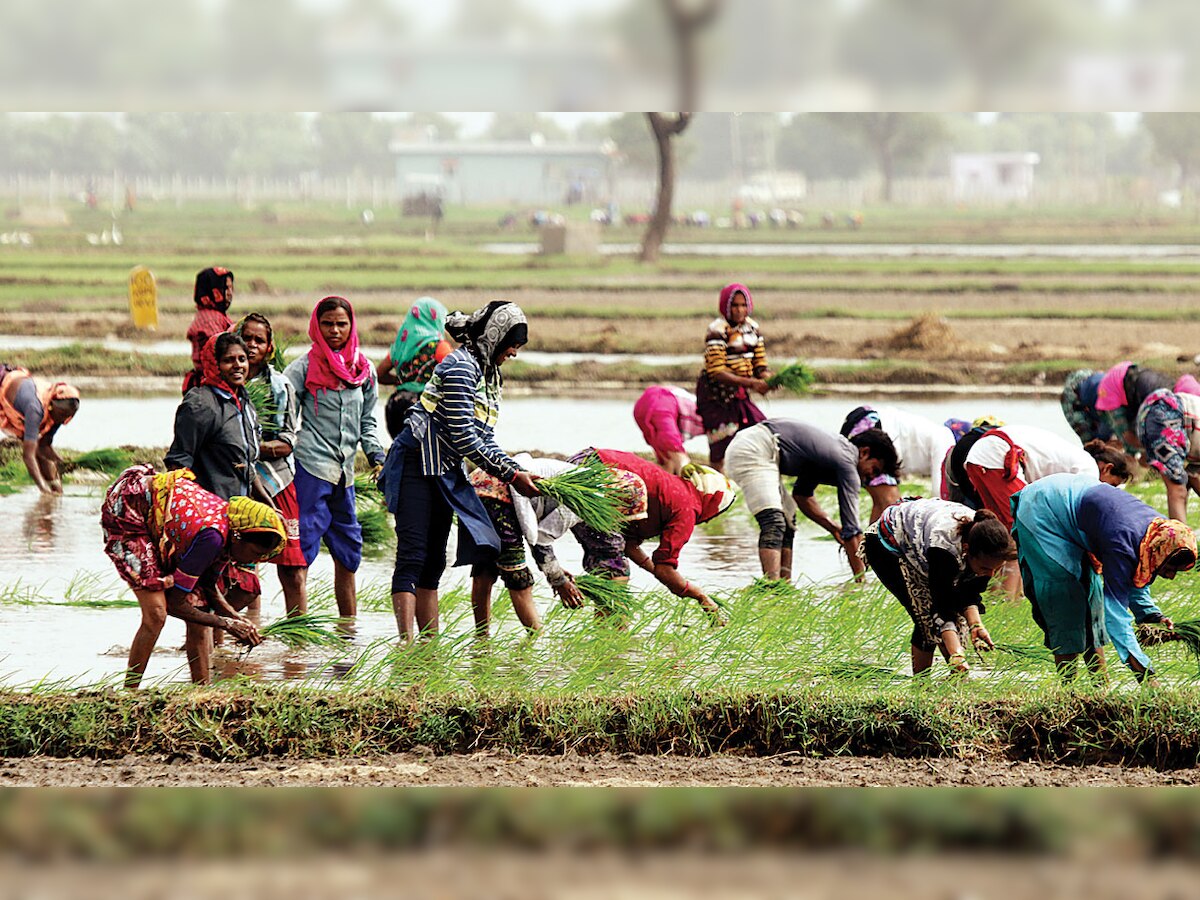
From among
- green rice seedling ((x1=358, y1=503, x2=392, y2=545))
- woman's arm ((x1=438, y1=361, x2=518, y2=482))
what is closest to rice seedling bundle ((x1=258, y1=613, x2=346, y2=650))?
woman's arm ((x1=438, y1=361, x2=518, y2=482))

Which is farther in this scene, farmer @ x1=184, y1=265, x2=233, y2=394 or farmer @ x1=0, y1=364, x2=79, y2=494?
farmer @ x1=0, y1=364, x2=79, y2=494

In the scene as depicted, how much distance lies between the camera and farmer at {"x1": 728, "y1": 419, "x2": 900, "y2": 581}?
895 centimetres

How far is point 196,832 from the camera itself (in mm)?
5625

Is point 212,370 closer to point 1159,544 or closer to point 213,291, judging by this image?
point 213,291

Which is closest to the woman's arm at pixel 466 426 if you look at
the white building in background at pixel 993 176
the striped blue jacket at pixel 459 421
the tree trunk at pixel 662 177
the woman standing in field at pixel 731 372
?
the striped blue jacket at pixel 459 421

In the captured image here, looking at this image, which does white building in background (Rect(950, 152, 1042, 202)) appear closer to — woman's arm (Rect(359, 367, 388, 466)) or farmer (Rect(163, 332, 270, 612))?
woman's arm (Rect(359, 367, 388, 466))

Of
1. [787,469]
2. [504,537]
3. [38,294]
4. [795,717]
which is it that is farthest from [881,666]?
[38,294]

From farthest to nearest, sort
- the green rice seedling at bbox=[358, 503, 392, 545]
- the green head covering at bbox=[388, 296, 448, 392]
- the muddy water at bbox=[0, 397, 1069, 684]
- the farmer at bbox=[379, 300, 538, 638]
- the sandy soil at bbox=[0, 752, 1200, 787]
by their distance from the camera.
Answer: the green rice seedling at bbox=[358, 503, 392, 545]
the green head covering at bbox=[388, 296, 448, 392]
the muddy water at bbox=[0, 397, 1069, 684]
the farmer at bbox=[379, 300, 538, 638]
the sandy soil at bbox=[0, 752, 1200, 787]

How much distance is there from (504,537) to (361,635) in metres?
0.96

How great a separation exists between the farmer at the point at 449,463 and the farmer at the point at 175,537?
3.31 feet

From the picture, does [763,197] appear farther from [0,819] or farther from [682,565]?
[0,819]

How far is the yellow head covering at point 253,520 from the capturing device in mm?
6336

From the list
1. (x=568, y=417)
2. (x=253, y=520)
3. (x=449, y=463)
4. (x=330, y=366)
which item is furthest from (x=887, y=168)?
(x=253, y=520)

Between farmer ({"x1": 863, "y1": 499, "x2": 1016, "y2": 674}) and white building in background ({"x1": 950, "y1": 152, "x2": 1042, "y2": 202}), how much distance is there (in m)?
47.3
